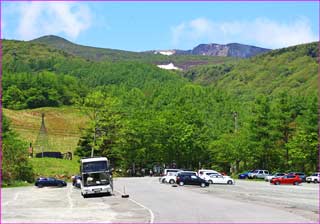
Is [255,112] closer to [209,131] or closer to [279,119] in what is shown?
[279,119]

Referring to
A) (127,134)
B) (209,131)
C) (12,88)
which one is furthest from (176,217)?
(12,88)

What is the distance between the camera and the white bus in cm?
4112

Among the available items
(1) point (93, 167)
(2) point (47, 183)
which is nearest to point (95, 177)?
(1) point (93, 167)

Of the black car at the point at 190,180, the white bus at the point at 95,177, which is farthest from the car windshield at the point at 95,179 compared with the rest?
the black car at the point at 190,180

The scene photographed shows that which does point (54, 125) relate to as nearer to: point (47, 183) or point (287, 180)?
point (47, 183)

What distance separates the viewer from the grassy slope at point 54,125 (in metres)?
132

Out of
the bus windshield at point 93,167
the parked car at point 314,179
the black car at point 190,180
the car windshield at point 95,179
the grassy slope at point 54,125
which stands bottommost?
the parked car at point 314,179

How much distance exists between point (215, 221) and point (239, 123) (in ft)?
348

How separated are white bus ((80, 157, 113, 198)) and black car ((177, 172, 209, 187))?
1631 centimetres

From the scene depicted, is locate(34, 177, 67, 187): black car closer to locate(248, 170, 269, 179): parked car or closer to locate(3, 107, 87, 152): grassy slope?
locate(248, 170, 269, 179): parked car

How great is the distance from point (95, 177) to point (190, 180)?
687 inches

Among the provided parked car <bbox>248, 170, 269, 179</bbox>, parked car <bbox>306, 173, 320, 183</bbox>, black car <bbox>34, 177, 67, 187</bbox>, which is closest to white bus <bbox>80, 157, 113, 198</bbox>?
black car <bbox>34, 177, 67, 187</bbox>

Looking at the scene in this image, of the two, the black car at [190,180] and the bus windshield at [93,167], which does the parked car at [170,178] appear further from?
the bus windshield at [93,167]

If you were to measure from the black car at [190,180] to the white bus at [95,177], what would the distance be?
16.3m
